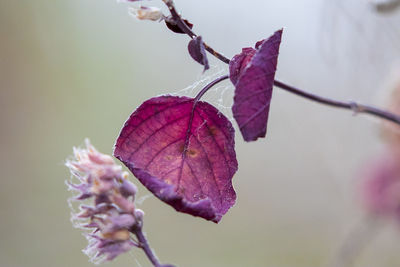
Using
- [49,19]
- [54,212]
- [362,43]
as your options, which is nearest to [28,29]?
[49,19]

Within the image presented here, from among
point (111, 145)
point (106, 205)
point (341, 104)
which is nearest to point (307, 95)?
point (341, 104)

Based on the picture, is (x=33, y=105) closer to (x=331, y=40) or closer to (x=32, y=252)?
(x=32, y=252)

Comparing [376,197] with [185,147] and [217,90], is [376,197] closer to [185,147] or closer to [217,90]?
[217,90]

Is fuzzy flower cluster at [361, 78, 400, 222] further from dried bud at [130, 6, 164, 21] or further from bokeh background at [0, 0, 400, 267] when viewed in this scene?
bokeh background at [0, 0, 400, 267]

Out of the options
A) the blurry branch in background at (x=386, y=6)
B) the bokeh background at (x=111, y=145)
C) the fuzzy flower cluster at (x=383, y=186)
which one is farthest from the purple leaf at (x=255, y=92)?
the bokeh background at (x=111, y=145)

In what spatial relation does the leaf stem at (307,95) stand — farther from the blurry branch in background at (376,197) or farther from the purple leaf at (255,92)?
the blurry branch in background at (376,197)

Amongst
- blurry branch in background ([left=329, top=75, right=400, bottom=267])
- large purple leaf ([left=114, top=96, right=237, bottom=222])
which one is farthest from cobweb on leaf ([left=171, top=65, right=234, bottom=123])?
blurry branch in background ([left=329, top=75, right=400, bottom=267])
